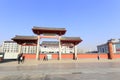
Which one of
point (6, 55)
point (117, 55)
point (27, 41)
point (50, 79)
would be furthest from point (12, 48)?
point (50, 79)

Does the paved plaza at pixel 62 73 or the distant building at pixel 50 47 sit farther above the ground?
the distant building at pixel 50 47

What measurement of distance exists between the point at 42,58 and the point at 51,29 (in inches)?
303

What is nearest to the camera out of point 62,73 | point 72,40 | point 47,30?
point 62,73

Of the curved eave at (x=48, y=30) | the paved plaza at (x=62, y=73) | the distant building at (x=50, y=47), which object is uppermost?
the curved eave at (x=48, y=30)

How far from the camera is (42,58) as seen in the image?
29781 millimetres

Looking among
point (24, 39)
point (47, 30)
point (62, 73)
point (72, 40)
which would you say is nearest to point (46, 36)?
point (47, 30)

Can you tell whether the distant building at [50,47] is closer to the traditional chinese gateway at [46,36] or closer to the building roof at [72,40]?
the building roof at [72,40]

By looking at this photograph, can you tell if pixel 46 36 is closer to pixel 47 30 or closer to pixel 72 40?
pixel 47 30

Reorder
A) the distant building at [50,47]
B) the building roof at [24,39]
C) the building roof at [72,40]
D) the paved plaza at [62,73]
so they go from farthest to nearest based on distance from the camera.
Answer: the distant building at [50,47], the building roof at [72,40], the building roof at [24,39], the paved plaza at [62,73]

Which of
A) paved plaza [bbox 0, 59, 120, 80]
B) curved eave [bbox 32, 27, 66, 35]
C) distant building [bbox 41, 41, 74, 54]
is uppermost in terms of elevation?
curved eave [bbox 32, 27, 66, 35]

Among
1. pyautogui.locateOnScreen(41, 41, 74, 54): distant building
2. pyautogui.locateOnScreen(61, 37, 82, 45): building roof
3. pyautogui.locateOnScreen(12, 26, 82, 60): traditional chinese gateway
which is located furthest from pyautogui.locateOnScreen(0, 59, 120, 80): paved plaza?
pyautogui.locateOnScreen(41, 41, 74, 54): distant building

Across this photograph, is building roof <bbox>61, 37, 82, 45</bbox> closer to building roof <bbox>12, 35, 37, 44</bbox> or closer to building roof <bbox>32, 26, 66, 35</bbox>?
building roof <bbox>32, 26, 66, 35</bbox>

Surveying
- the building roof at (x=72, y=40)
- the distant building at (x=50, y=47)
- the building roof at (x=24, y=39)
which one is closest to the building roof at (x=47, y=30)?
the building roof at (x=24, y=39)

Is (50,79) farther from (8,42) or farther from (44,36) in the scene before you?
(8,42)
